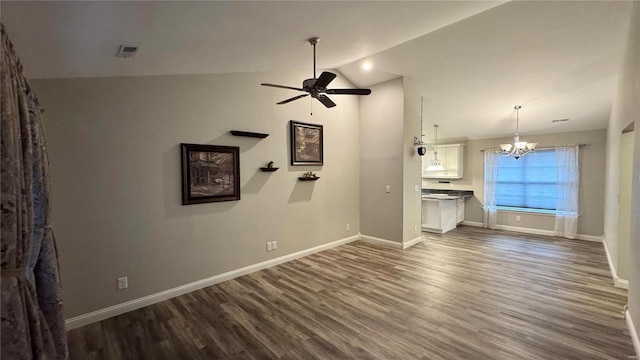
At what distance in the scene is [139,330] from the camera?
8.84ft

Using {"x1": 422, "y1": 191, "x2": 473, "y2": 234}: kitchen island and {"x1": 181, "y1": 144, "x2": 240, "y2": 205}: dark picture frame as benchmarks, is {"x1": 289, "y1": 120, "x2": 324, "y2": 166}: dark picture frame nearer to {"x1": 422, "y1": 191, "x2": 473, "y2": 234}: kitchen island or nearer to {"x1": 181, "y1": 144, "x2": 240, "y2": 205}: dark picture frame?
{"x1": 181, "y1": 144, "x2": 240, "y2": 205}: dark picture frame

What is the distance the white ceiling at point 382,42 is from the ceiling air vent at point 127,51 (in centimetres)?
6

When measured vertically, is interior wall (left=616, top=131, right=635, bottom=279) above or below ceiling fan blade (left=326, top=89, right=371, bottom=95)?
below

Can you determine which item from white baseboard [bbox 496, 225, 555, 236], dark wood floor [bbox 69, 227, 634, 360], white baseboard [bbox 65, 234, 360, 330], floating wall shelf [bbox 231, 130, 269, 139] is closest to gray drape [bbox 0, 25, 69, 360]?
dark wood floor [bbox 69, 227, 634, 360]

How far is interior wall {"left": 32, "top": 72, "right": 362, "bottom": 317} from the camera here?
8.93 ft

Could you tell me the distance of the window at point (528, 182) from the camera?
655cm

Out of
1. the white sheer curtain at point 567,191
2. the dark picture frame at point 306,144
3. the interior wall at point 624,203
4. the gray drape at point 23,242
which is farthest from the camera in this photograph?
the white sheer curtain at point 567,191

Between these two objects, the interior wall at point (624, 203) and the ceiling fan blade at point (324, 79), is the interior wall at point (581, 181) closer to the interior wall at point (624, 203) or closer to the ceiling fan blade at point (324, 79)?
the interior wall at point (624, 203)

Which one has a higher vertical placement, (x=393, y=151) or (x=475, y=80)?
(x=475, y=80)

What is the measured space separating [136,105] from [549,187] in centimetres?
830

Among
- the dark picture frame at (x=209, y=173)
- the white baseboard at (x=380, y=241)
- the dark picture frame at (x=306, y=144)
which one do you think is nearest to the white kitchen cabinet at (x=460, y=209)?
the white baseboard at (x=380, y=241)

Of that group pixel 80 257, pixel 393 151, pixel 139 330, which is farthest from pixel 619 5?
pixel 80 257

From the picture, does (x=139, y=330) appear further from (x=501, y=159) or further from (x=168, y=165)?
(x=501, y=159)

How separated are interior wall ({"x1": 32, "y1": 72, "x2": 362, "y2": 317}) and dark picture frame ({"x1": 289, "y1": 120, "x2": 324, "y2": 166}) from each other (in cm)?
13
